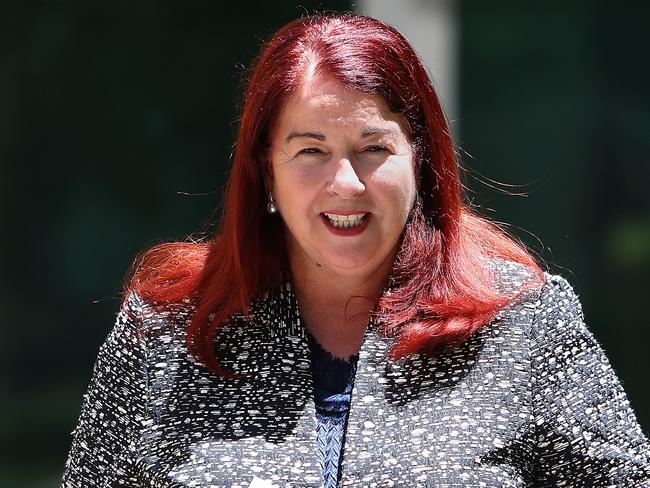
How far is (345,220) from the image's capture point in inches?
91.6

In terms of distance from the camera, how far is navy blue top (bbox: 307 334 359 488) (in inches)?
91.6

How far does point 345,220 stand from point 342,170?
0.32ft

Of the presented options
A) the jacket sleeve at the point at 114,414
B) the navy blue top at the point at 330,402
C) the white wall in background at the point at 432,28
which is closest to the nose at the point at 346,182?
the navy blue top at the point at 330,402

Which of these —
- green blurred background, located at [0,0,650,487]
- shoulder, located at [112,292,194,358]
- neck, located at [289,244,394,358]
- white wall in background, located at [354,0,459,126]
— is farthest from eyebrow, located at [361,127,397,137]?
green blurred background, located at [0,0,650,487]

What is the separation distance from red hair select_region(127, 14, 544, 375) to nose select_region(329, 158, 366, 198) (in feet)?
0.52

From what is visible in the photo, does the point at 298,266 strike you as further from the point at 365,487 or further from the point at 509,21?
the point at 509,21

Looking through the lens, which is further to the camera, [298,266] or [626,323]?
[626,323]

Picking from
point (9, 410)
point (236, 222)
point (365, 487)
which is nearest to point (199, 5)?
point (9, 410)

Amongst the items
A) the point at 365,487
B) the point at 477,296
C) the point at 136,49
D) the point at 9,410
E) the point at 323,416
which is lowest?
the point at 365,487

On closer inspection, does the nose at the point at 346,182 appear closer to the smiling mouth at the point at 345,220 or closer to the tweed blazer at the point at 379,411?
the smiling mouth at the point at 345,220

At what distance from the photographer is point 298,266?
2.57 m

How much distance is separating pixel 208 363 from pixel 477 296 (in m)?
0.55

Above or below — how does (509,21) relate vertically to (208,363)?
above

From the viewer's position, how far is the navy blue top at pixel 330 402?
233cm
